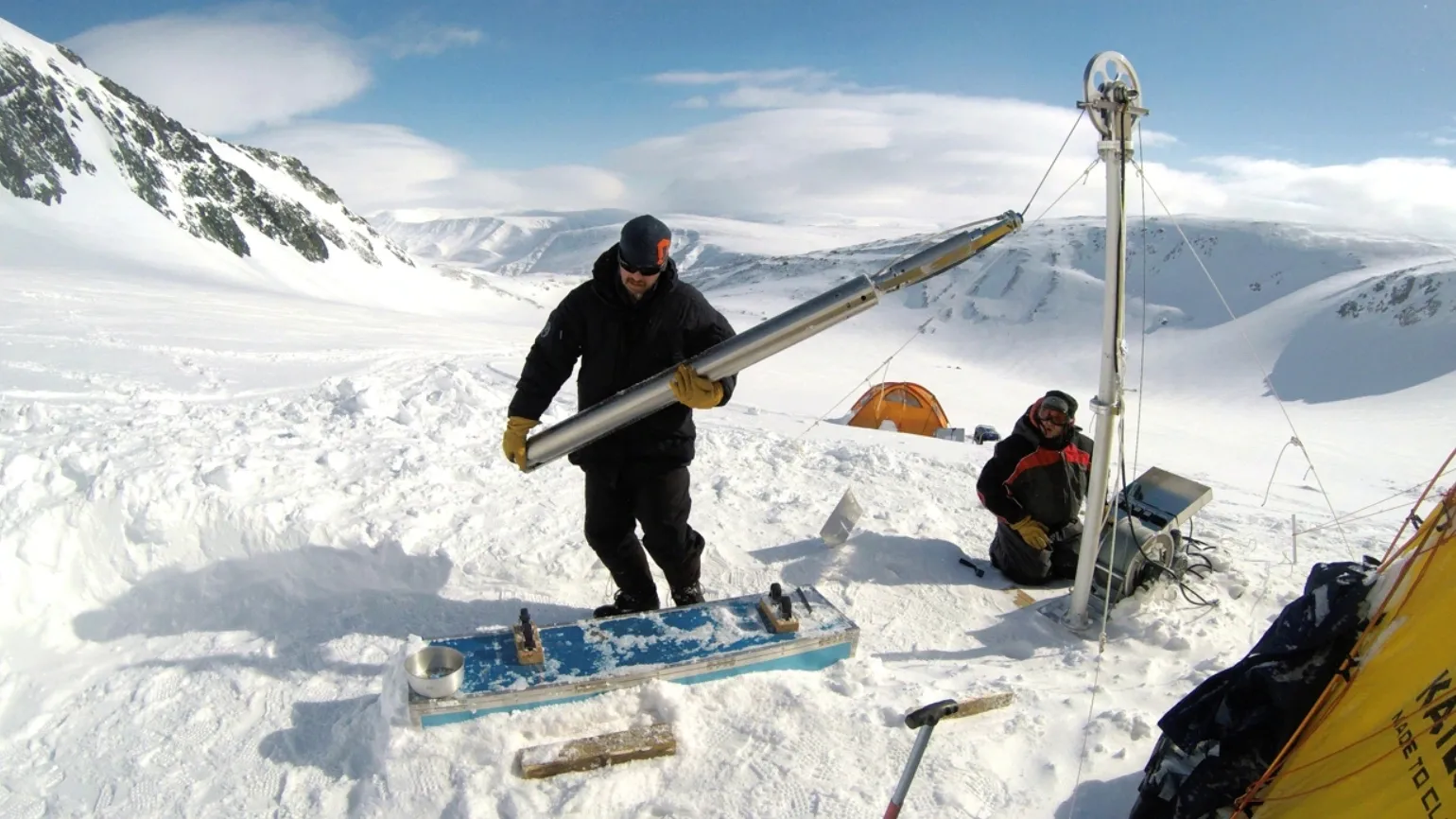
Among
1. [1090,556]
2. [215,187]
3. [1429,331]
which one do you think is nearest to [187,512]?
[1090,556]

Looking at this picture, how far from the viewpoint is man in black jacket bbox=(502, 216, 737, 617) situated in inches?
169

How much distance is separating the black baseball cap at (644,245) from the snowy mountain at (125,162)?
42.3 metres

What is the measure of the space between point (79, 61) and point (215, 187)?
580 inches

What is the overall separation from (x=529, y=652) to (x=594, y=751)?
2.40 feet

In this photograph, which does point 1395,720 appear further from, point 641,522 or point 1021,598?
point 1021,598

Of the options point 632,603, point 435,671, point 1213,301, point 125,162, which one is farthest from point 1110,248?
point 1213,301

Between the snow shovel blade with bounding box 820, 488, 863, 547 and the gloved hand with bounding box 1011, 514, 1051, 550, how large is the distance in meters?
1.15

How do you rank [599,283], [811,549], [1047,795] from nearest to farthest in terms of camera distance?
[1047,795], [599,283], [811,549]

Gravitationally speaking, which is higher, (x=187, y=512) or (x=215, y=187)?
(x=215, y=187)

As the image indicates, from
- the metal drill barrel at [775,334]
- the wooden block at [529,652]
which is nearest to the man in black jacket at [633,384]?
the metal drill barrel at [775,334]

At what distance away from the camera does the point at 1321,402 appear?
4175 cm

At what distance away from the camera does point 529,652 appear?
377 cm

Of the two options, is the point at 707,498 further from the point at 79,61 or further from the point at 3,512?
the point at 79,61

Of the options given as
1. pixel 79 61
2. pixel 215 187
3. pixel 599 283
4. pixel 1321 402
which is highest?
pixel 79 61
